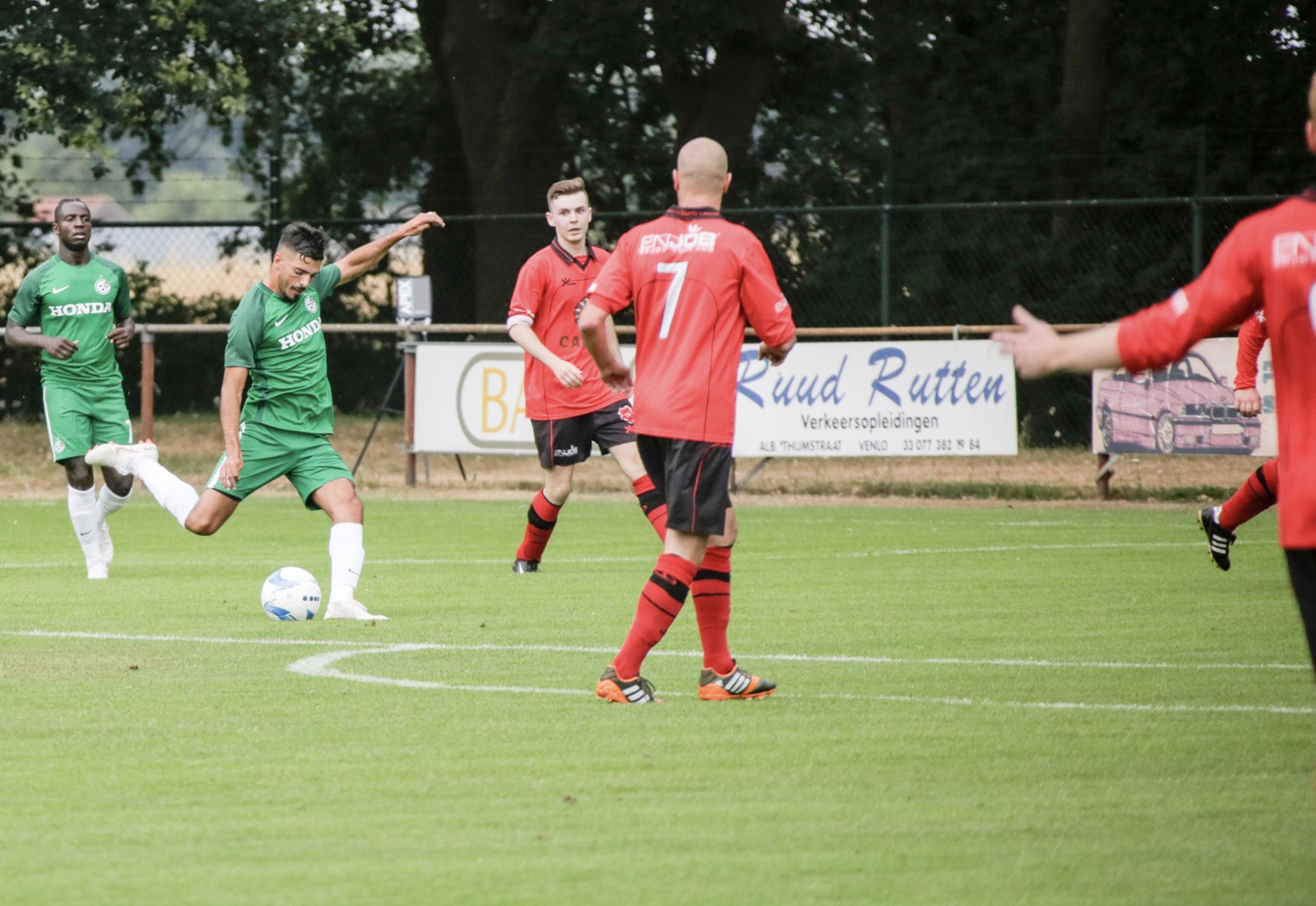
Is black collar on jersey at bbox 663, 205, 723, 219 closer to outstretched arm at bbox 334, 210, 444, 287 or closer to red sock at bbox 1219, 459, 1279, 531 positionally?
outstretched arm at bbox 334, 210, 444, 287

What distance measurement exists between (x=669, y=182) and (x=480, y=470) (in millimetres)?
7145

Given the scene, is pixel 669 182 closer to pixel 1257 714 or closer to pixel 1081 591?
pixel 1081 591

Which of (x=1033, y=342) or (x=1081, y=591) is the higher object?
(x=1033, y=342)

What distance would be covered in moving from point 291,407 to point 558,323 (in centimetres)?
237

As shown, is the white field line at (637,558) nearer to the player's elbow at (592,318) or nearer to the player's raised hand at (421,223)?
the player's raised hand at (421,223)

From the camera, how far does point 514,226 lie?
81.8ft

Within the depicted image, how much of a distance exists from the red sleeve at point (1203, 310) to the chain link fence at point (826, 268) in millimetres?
15522

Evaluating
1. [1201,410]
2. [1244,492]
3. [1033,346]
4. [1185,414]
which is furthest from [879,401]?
[1033,346]

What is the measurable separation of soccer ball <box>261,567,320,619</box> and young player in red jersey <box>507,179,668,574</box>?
90.6 inches

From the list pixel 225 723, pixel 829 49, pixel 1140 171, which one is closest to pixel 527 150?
pixel 829 49

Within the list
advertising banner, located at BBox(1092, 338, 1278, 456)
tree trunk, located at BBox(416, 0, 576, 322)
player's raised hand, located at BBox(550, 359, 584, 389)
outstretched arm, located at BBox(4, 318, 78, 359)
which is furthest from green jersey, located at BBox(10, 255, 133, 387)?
tree trunk, located at BBox(416, 0, 576, 322)

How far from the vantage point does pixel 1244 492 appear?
10547 mm

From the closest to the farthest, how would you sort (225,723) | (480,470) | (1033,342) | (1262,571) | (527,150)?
1. (1033,342)
2. (225,723)
3. (1262,571)
4. (480,470)
5. (527,150)

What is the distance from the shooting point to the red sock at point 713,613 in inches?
281
